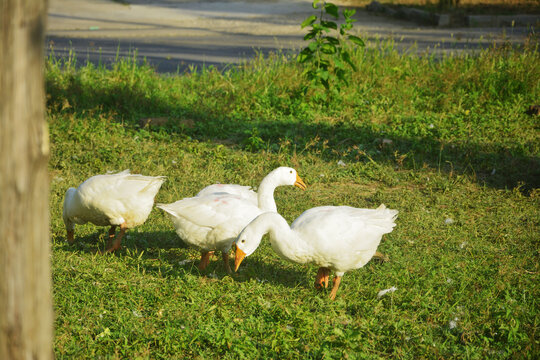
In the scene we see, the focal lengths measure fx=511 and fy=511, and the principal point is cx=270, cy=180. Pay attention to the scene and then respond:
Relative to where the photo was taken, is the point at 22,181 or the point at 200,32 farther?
the point at 200,32

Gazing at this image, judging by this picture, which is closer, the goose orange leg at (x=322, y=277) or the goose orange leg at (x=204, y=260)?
the goose orange leg at (x=322, y=277)

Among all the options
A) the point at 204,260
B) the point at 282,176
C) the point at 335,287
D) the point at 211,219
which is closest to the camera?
the point at 335,287

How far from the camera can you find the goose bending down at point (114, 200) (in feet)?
15.1

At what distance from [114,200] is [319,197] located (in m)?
2.47

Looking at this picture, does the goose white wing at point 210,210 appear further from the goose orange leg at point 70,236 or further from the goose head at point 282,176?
the goose orange leg at point 70,236

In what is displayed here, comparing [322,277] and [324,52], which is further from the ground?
[324,52]

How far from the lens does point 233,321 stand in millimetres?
3598

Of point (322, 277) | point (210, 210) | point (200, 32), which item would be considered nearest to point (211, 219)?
point (210, 210)

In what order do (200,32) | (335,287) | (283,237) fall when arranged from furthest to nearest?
(200,32) → (335,287) → (283,237)

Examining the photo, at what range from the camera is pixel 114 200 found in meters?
4.61

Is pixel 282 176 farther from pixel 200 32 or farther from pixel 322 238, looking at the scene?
pixel 200 32

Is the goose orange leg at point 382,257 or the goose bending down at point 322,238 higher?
the goose bending down at point 322,238

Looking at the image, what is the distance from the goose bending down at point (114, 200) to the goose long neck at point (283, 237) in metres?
1.42

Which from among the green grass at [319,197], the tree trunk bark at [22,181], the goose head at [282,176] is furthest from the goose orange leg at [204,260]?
the tree trunk bark at [22,181]
